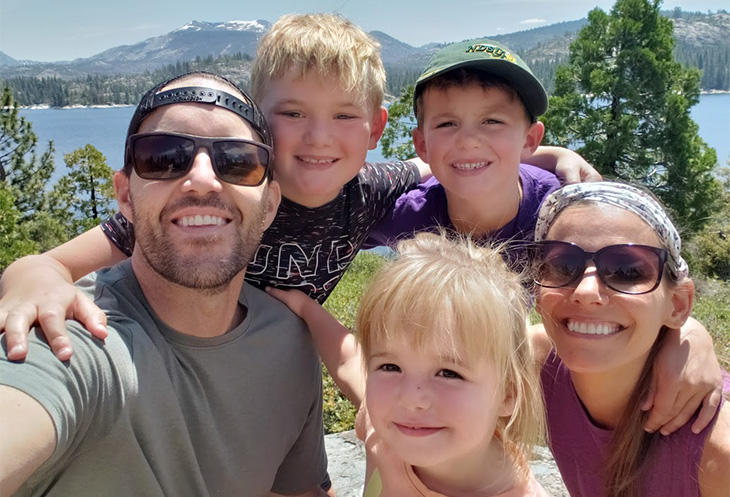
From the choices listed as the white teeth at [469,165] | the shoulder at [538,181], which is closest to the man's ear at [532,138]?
the shoulder at [538,181]

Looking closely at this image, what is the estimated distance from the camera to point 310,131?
10.1 ft

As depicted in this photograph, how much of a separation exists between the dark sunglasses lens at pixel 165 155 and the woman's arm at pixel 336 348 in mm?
924

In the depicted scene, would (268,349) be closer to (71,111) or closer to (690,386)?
(690,386)

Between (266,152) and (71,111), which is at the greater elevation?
(266,152)

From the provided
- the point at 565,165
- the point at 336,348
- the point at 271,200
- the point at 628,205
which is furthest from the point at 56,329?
the point at 565,165

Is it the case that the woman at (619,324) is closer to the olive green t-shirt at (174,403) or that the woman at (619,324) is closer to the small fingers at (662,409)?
the small fingers at (662,409)

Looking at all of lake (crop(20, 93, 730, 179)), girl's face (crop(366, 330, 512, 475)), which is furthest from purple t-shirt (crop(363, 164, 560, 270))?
lake (crop(20, 93, 730, 179))

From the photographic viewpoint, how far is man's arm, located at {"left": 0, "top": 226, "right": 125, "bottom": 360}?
1.88 metres

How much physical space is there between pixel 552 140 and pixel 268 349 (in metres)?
24.7

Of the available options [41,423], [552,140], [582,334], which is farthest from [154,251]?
[552,140]

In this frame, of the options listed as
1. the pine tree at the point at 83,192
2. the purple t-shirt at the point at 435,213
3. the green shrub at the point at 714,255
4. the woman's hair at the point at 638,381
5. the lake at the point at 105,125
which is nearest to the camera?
the woman's hair at the point at 638,381

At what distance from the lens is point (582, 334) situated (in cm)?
246

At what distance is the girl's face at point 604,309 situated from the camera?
7.87 feet

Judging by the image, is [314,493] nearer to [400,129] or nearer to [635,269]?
[635,269]
